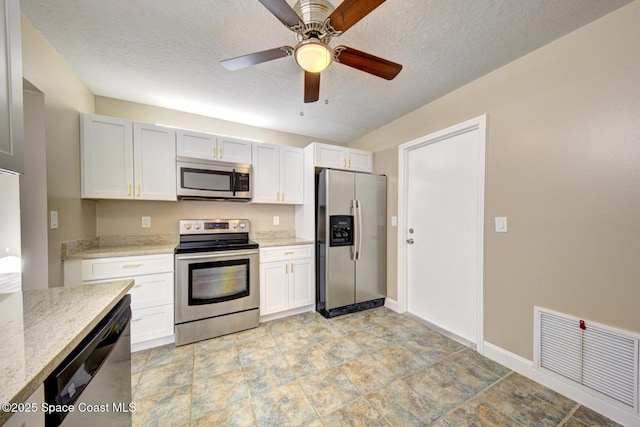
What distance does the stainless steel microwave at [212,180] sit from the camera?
8.09 feet

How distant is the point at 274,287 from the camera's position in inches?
105

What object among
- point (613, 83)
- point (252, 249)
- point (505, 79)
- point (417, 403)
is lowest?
point (417, 403)

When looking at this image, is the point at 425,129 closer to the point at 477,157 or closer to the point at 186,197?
the point at 477,157

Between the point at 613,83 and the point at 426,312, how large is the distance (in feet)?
7.77

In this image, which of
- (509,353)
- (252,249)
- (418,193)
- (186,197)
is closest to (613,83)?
(418,193)

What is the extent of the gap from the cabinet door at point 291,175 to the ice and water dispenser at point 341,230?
0.59m

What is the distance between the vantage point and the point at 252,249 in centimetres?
252

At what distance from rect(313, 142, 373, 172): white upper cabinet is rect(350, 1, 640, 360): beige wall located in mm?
1337

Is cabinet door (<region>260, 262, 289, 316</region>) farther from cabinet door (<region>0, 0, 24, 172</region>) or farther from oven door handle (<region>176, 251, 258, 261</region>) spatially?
cabinet door (<region>0, 0, 24, 172</region>)

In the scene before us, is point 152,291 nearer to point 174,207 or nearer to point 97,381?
point 174,207

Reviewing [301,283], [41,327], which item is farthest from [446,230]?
[41,327]

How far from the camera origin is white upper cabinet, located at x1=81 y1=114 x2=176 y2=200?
2113 mm

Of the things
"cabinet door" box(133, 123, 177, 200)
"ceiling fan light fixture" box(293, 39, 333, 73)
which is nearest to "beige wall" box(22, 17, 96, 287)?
"cabinet door" box(133, 123, 177, 200)

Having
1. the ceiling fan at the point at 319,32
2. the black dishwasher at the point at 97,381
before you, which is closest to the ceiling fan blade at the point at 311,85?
the ceiling fan at the point at 319,32
